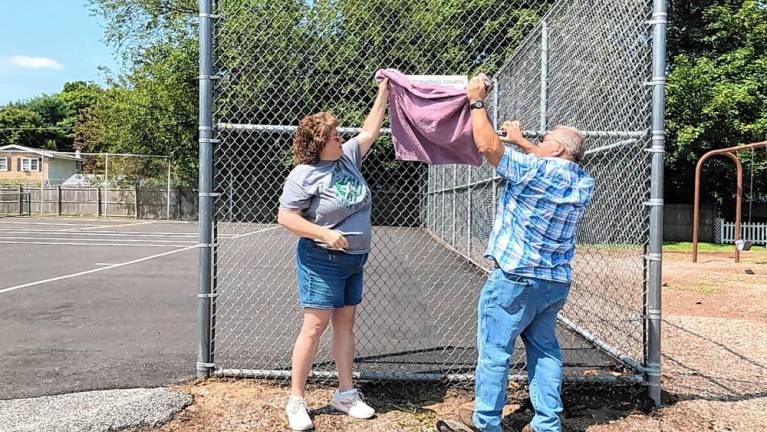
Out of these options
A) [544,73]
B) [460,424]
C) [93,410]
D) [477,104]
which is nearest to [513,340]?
[460,424]

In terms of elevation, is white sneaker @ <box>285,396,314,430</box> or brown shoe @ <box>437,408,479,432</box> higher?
white sneaker @ <box>285,396,314,430</box>

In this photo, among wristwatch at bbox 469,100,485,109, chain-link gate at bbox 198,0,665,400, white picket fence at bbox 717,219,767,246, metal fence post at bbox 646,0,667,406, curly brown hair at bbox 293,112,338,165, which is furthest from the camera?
white picket fence at bbox 717,219,767,246

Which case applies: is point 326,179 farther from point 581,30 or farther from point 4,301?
point 4,301

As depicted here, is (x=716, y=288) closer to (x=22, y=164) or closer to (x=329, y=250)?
(x=329, y=250)

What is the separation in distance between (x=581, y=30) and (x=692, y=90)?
1617cm

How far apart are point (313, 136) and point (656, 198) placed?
88.9 inches

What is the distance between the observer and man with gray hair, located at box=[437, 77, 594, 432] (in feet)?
10.2

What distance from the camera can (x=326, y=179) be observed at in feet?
11.0

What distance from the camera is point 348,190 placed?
3.39m

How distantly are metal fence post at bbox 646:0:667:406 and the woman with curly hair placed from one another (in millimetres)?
1898

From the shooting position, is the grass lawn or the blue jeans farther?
the grass lawn

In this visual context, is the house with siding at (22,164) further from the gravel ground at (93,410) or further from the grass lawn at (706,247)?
the gravel ground at (93,410)

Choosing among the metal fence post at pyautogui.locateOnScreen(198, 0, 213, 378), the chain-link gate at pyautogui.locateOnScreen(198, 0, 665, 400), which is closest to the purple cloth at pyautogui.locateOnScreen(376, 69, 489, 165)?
the chain-link gate at pyautogui.locateOnScreen(198, 0, 665, 400)

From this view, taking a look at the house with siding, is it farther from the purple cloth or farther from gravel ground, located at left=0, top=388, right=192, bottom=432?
the purple cloth
